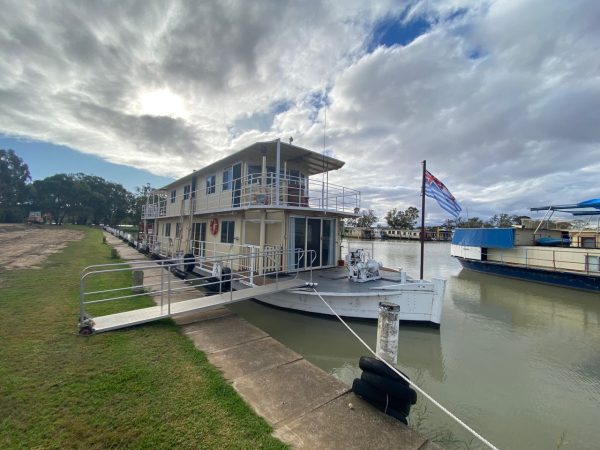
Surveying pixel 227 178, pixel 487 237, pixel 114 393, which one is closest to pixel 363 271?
pixel 114 393

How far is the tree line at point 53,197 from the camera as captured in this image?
6003 cm

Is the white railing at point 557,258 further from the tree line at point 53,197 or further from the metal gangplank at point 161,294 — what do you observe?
the tree line at point 53,197

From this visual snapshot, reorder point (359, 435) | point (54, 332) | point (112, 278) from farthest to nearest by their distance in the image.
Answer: point (112, 278) < point (54, 332) < point (359, 435)

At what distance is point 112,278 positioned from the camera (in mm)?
11383

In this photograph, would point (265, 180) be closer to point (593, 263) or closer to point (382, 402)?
point (382, 402)

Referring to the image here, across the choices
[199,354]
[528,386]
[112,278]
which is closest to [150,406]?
[199,354]

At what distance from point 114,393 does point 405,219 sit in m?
98.0

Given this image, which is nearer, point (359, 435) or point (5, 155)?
point (359, 435)

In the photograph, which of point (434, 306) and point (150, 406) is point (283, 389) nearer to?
point (150, 406)

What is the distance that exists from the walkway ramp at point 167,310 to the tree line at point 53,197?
256ft

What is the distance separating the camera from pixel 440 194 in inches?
446

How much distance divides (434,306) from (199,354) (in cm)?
650

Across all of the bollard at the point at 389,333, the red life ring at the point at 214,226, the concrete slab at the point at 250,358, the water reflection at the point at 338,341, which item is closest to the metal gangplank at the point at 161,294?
the water reflection at the point at 338,341

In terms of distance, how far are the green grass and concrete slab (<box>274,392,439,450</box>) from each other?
0.34m
